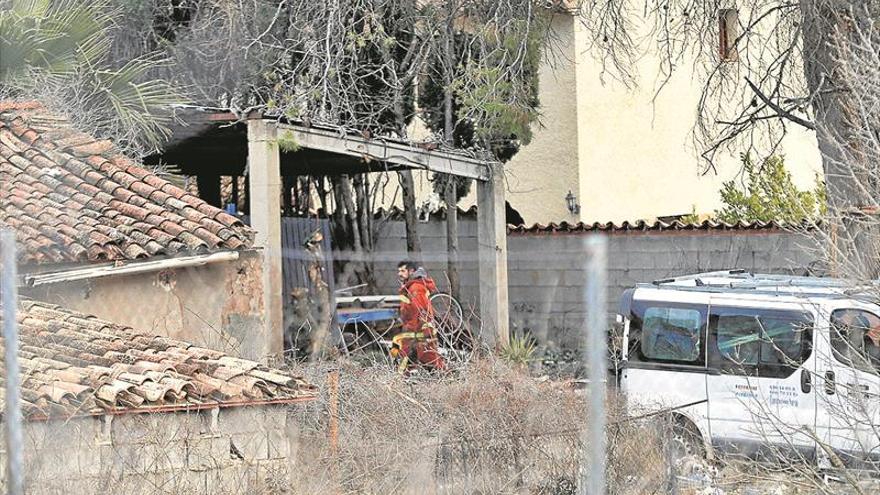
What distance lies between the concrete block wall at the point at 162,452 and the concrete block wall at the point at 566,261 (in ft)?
29.3

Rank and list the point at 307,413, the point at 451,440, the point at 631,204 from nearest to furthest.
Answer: the point at 451,440 → the point at 307,413 → the point at 631,204

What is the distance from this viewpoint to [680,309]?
11.3 meters

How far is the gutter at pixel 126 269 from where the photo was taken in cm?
1084

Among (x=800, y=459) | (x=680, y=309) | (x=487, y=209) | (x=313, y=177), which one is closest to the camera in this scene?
(x=800, y=459)

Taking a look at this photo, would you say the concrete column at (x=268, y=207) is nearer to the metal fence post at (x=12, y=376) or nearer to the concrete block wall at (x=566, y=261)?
the concrete block wall at (x=566, y=261)

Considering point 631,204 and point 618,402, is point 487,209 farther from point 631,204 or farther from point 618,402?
point 631,204

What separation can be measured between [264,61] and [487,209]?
11.2 feet

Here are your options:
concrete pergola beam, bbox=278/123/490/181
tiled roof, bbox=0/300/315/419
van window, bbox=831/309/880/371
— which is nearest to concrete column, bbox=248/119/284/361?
concrete pergola beam, bbox=278/123/490/181

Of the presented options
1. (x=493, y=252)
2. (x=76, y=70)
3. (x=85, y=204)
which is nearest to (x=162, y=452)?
(x=85, y=204)

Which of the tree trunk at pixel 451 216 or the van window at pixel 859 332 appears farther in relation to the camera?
the tree trunk at pixel 451 216

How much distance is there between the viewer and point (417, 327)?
1339 centimetres

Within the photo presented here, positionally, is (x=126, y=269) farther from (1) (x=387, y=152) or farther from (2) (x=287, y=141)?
(1) (x=387, y=152)

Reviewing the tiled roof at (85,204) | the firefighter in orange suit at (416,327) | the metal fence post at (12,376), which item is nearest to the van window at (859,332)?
the firefighter in orange suit at (416,327)

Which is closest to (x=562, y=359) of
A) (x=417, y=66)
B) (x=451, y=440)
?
(x=417, y=66)
